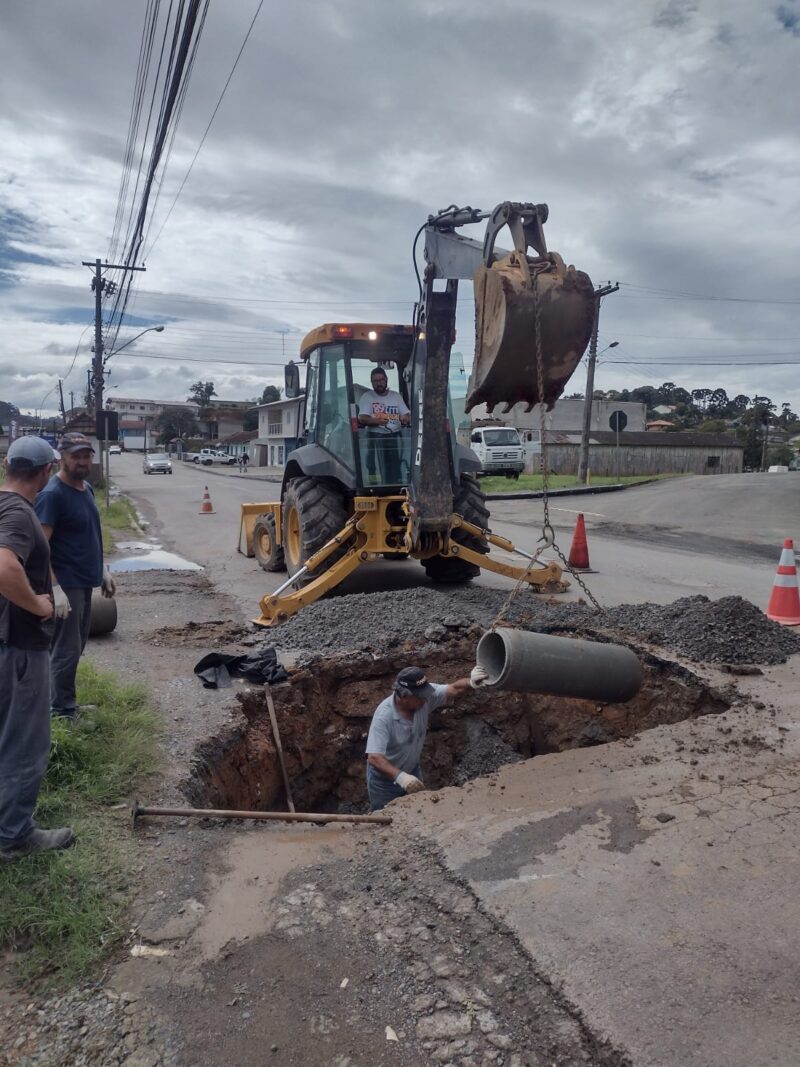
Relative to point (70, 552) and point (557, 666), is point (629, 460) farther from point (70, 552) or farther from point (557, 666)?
point (70, 552)

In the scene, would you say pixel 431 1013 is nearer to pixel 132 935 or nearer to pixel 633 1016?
pixel 633 1016

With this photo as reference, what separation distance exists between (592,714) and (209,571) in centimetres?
690

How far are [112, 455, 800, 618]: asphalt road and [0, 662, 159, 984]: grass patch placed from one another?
160 inches

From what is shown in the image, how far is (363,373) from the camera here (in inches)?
330

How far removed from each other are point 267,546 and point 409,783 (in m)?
6.84

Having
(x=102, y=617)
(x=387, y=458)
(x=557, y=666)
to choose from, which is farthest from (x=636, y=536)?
(x=557, y=666)

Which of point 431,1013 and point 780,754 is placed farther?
point 780,754

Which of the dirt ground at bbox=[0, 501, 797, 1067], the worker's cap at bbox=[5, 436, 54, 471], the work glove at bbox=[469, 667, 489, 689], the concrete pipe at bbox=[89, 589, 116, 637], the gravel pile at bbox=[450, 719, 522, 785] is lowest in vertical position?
the gravel pile at bbox=[450, 719, 522, 785]

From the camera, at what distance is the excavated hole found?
5367 mm

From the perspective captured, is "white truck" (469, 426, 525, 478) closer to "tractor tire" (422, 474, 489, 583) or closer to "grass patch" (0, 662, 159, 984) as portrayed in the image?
"tractor tire" (422, 474, 489, 583)

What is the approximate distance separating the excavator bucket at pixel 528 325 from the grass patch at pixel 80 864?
285 cm

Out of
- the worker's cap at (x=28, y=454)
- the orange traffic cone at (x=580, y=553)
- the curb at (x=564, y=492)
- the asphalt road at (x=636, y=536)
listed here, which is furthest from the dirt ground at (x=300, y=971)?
the curb at (x=564, y=492)

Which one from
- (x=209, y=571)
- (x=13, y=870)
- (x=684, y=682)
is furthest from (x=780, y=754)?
(x=209, y=571)

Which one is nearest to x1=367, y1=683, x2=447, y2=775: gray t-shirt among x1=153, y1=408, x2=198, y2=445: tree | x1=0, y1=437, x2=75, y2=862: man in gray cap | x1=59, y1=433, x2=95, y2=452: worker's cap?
x1=0, y1=437, x2=75, y2=862: man in gray cap
